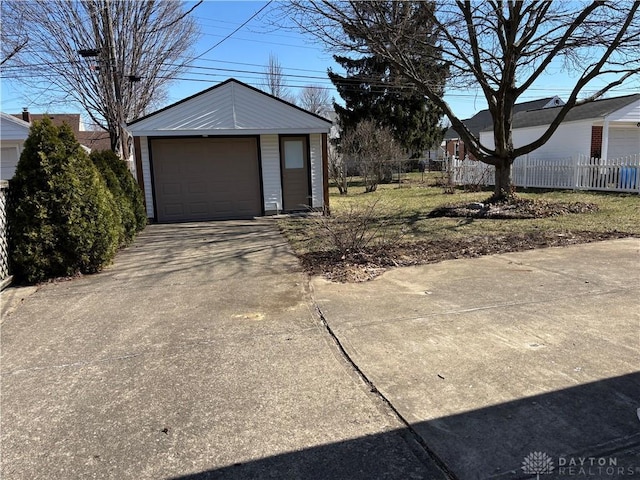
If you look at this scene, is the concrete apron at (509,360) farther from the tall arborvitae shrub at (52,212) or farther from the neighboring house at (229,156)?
the neighboring house at (229,156)

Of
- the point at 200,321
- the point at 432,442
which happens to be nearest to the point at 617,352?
the point at 432,442

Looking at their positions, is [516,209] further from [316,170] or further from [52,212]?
[52,212]

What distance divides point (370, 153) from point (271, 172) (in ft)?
34.2

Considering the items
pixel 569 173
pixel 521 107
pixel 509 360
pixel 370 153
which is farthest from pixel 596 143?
pixel 521 107

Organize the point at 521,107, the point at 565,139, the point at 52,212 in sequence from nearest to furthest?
the point at 52,212 < the point at 565,139 < the point at 521,107

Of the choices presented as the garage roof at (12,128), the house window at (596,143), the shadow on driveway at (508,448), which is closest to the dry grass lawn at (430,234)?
the shadow on driveway at (508,448)

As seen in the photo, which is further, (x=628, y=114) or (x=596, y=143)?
(x=596, y=143)

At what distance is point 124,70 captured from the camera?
71.1 ft

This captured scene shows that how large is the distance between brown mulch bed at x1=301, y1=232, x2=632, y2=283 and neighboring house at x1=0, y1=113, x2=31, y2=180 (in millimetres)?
17802

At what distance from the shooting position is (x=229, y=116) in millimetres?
12742

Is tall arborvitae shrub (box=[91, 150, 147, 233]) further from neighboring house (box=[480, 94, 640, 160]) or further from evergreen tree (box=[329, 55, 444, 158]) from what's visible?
evergreen tree (box=[329, 55, 444, 158])

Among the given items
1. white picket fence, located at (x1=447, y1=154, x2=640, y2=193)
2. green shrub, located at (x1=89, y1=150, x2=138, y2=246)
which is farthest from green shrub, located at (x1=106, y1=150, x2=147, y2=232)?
white picket fence, located at (x1=447, y1=154, x2=640, y2=193)

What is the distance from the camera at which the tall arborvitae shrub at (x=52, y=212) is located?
5.95 metres

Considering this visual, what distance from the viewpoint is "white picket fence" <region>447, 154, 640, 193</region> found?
1509 cm
